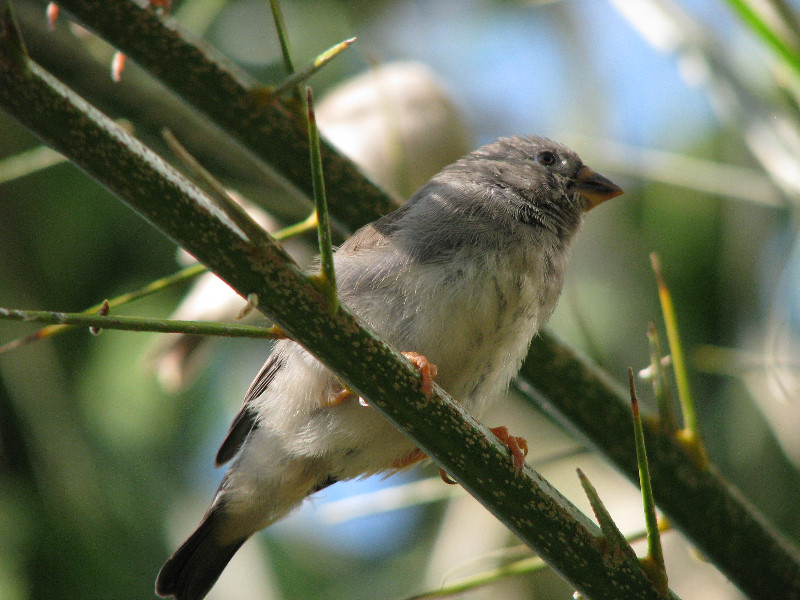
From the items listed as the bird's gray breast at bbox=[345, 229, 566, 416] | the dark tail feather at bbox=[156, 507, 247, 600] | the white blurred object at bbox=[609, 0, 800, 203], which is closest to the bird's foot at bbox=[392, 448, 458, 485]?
the bird's gray breast at bbox=[345, 229, 566, 416]

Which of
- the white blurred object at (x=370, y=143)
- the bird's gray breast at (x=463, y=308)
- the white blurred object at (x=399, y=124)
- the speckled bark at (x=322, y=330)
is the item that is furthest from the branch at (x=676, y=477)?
the white blurred object at (x=399, y=124)

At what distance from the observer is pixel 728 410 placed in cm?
369

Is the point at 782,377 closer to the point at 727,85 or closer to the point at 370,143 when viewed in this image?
the point at 727,85

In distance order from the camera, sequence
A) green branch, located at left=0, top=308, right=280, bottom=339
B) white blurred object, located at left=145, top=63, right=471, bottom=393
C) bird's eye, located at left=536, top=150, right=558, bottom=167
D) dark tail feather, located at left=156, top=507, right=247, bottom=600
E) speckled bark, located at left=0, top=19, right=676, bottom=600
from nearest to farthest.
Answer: green branch, located at left=0, top=308, right=280, bottom=339 < speckled bark, located at left=0, top=19, right=676, bottom=600 < dark tail feather, located at left=156, top=507, right=247, bottom=600 < white blurred object, located at left=145, top=63, right=471, bottom=393 < bird's eye, located at left=536, top=150, right=558, bottom=167

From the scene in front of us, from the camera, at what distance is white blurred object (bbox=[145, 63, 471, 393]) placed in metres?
3.27

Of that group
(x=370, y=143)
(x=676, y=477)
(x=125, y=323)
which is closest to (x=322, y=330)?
(x=125, y=323)

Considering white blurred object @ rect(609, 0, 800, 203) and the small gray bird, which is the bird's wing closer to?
the small gray bird

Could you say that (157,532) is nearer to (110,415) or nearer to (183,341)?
(110,415)

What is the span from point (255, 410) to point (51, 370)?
3.27ft

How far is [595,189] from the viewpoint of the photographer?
351cm

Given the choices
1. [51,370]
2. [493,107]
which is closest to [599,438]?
[51,370]

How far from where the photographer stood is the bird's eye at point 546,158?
3.57 metres

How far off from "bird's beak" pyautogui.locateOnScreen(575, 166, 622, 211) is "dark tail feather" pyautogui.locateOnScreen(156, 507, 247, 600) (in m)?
1.88

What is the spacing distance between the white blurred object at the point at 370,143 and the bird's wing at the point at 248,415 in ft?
1.11
